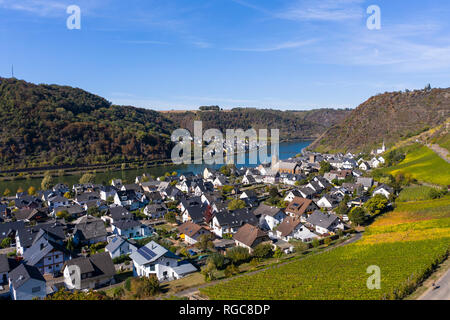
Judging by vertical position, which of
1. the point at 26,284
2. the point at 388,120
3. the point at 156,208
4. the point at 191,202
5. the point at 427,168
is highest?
the point at 388,120

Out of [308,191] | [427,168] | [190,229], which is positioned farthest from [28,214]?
[427,168]

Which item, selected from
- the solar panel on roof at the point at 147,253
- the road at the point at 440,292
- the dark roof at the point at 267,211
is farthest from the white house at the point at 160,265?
the road at the point at 440,292

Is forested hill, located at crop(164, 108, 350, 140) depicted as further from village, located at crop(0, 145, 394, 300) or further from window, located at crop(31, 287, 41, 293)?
window, located at crop(31, 287, 41, 293)

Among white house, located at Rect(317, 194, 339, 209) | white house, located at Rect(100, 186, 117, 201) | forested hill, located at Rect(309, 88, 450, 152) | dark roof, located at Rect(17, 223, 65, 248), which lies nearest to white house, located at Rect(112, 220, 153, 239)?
dark roof, located at Rect(17, 223, 65, 248)

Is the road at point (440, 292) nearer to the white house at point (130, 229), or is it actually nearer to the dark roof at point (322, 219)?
the dark roof at point (322, 219)

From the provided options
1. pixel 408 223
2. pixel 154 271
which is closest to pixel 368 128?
pixel 408 223

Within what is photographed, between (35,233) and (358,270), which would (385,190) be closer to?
(358,270)
